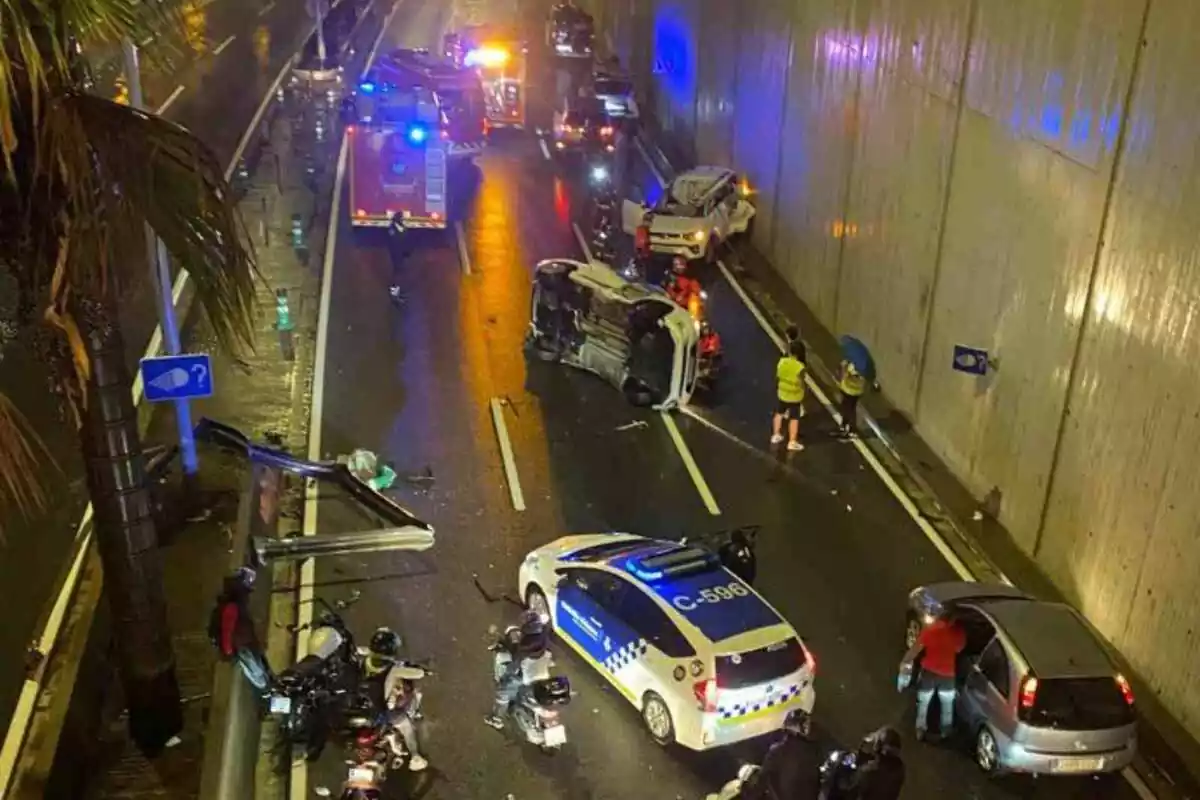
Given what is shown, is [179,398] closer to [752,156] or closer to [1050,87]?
[1050,87]

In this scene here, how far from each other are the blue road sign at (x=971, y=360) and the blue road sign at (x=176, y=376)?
10094 millimetres

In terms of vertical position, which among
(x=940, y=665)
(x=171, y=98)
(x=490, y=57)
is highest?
(x=490, y=57)

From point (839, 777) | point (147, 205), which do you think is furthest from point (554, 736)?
point (147, 205)

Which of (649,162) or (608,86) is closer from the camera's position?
(649,162)

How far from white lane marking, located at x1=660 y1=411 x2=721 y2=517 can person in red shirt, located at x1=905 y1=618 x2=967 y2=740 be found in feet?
16.5

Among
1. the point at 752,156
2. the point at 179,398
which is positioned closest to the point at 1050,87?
the point at 179,398

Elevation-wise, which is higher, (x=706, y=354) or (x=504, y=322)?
(x=706, y=354)

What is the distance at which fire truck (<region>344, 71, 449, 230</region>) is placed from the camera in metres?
27.5

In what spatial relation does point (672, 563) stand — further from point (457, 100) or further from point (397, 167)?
point (457, 100)

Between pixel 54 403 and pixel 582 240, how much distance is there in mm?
13828

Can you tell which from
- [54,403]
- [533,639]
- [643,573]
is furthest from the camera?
[54,403]

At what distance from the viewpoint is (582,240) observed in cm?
2869

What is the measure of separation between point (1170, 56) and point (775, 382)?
1001 cm

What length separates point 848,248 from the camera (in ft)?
73.0
